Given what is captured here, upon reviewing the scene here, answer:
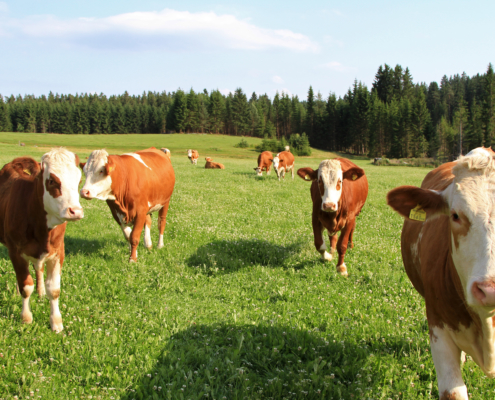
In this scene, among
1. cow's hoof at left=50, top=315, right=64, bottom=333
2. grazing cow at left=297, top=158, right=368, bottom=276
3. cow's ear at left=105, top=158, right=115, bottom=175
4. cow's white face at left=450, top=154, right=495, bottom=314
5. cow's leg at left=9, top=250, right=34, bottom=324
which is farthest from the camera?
cow's ear at left=105, top=158, right=115, bottom=175

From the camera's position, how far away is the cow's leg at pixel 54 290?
4.95 m

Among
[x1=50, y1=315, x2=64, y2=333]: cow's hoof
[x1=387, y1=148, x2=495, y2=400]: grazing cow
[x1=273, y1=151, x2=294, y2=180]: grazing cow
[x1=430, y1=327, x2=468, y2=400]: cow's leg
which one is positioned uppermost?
[x1=273, y1=151, x2=294, y2=180]: grazing cow

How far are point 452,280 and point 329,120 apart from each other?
113 m

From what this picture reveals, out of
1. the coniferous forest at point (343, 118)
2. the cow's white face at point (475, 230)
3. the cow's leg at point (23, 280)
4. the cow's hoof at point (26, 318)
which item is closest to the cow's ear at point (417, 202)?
the cow's white face at point (475, 230)

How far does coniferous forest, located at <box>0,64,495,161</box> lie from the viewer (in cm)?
8231

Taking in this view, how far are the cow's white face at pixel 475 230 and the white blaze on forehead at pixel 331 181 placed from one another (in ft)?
14.1

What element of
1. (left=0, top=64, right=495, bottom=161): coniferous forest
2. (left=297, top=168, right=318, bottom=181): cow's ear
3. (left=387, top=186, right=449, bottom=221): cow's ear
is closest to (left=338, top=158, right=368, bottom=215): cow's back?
(left=297, top=168, right=318, bottom=181): cow's ear

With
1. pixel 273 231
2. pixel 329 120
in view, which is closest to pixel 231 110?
pixel 329 120

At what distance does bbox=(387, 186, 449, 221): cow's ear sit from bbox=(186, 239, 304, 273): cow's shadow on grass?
4.53m

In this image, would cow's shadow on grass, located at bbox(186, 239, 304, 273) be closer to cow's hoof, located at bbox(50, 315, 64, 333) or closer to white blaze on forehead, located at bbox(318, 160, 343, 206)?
white blaze on forehead, located at bbox(318, 160, 343, 206)

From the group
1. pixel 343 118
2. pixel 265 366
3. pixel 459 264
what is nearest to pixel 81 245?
pixel 265 366

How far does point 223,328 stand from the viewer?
16.7 feet

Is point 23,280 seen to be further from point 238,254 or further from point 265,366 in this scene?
point 238,254

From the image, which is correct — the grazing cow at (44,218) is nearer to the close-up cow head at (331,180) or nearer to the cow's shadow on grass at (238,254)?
the cow's shadow on grass at (238,254)
